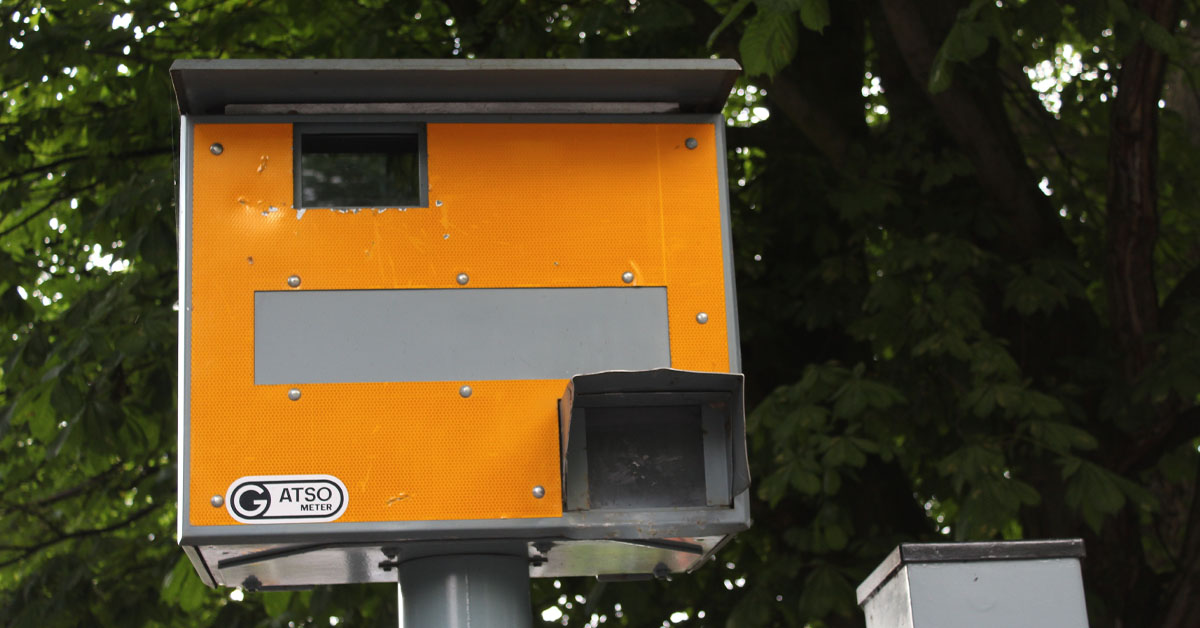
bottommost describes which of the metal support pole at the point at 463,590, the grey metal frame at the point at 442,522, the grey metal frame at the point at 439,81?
the metal support pole at the point at 463,590

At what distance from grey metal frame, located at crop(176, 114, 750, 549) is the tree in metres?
2.19

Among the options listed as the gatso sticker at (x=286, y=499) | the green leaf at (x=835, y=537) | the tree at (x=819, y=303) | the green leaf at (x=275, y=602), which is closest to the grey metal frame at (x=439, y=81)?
the gatso sticker at (x=286, y=499)

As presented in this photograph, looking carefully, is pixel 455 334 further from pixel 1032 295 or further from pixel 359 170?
pixel 1032 295

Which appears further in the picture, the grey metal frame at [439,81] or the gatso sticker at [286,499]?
the grey metal frame at [439,81]

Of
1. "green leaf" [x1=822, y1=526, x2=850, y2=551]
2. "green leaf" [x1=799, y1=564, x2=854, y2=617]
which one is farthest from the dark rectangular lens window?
"green leaf" [x1=822, y1=526, x2=850, y2=551]

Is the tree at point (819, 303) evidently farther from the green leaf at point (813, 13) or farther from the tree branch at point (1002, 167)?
the green leaf at point (813, 13)

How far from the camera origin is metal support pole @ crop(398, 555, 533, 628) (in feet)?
8.73

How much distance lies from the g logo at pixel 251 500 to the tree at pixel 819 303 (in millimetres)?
2618

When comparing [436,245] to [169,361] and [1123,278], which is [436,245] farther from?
[1123,278]

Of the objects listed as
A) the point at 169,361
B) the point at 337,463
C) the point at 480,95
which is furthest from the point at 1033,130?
the point at 337,463

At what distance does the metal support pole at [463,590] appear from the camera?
105 inches

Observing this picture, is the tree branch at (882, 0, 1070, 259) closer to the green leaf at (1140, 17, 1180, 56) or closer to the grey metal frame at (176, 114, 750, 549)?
the green leaf at (1140, 17, 1180, 56)

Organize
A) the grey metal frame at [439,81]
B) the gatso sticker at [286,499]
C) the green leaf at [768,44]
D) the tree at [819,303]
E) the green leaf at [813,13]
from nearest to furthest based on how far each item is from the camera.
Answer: the gatso sticker at [286,499]
the grey metal frame at [439,81]
the green leaf at [813,13]
the green leaf at [768,44]
the tree at [819,303]

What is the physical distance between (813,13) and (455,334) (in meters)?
1.59
